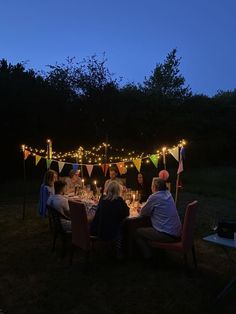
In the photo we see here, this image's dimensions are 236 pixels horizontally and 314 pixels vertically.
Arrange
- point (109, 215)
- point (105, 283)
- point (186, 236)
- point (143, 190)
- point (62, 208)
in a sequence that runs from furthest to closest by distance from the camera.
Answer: point (143, 190), point (62, 208), point (109, 215), point (186, 236), point (105, 283)

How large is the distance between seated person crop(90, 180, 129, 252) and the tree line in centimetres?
984

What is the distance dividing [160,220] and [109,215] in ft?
2.31

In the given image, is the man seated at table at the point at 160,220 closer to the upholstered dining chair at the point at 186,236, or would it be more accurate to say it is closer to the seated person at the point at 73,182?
the upholstered dining chair at the point at 186,236

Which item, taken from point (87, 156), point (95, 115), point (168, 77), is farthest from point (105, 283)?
point (168, 77)

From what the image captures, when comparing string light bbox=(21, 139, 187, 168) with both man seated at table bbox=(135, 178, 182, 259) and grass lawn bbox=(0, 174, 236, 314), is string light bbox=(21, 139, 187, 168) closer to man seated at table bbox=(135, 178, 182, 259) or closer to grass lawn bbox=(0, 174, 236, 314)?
grass lawn bbox=(0, 174, 236, 314)

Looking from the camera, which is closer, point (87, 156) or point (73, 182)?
point (73, 182)

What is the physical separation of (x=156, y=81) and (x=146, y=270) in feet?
75.5

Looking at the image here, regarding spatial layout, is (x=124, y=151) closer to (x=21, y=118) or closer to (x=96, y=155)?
(x=96, y=155)

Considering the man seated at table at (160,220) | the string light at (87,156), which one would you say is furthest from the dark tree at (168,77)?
the man seated at table at (160,220)

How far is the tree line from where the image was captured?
46.9 ft

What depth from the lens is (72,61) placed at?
16.0 metres

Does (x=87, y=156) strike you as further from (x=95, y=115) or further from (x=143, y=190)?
(x=143, y=190)

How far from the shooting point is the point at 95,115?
1526cm

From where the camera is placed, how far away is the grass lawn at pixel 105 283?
3.95 m
